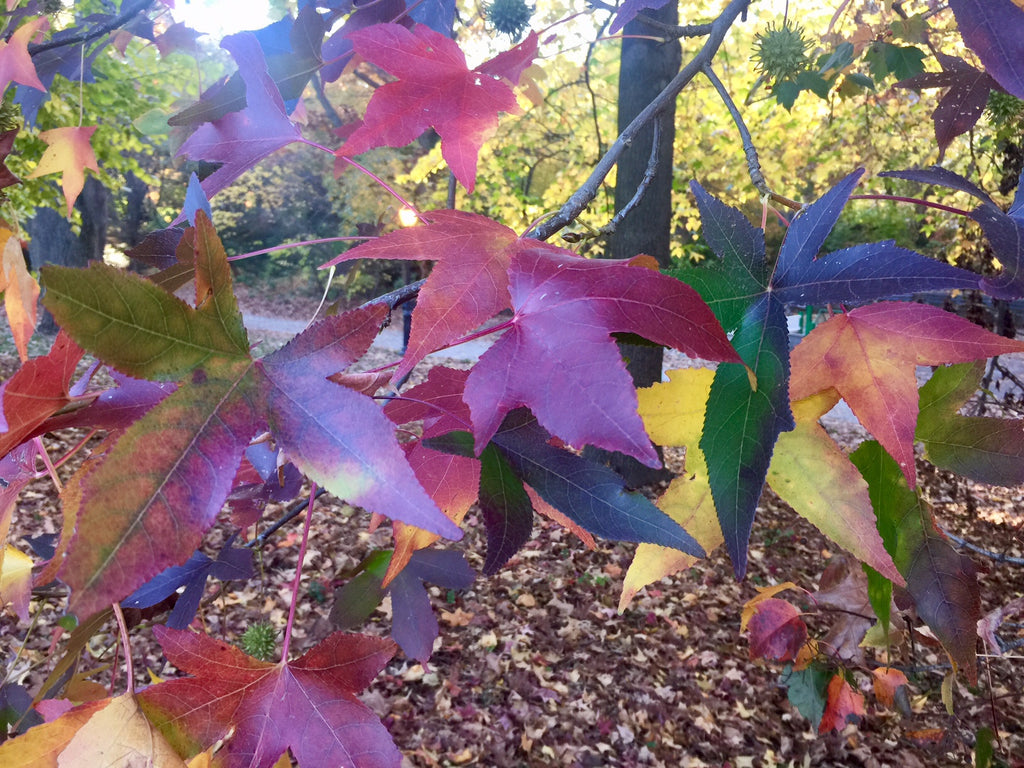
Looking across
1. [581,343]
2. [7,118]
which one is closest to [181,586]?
[581,343]

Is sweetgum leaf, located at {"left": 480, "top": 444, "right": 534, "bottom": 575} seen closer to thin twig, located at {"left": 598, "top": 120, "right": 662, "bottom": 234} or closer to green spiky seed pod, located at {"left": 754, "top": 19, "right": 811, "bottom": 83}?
thin twig, located at {"left": 598, "top": 120, "right": 662, "bottom": 234}

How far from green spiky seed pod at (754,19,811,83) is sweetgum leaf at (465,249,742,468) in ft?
4.44

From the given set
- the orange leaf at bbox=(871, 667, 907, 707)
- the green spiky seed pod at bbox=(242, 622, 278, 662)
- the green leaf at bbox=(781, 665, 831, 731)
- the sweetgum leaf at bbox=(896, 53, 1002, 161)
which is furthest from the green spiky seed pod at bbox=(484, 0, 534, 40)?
the green spiky seed pod at bbox=(242, 622, 278, 662)

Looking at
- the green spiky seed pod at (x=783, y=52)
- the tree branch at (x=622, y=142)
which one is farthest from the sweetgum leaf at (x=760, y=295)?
the green spiky seed pod at (x=783, y=52)

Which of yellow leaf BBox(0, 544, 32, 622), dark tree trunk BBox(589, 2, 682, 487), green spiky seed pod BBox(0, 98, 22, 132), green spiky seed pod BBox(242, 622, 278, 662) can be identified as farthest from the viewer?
dark tree trunk BBox(589, 2, 682, 487)

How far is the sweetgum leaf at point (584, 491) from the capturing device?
19.3 inches

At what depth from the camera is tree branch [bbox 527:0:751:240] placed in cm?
68

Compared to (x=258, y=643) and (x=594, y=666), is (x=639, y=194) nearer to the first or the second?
(x=258, y=643)

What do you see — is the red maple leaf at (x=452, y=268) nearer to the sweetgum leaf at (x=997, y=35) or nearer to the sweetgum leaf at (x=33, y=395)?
the sweetgum leaf at (x=33, y=395)

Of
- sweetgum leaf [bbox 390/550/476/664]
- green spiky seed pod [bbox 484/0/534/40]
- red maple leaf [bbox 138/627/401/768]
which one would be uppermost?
green spiky seed pod [bbox 484/0/534/40]

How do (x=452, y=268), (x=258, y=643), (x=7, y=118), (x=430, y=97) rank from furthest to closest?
(x=258, y=643)
(x=7, y=118)
(x=430, y=97)
(x=452, y=268)

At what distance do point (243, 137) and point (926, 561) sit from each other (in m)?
0.92

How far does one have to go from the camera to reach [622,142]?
845 mm

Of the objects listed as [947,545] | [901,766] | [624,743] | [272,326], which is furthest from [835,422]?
[272,326]
